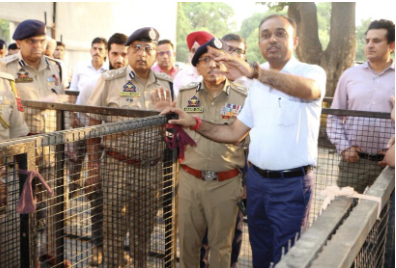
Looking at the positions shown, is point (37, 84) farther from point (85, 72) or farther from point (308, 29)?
point (308, 29)

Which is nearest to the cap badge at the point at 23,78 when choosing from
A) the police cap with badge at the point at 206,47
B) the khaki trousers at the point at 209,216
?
the police cap with badge at the point at 206,47

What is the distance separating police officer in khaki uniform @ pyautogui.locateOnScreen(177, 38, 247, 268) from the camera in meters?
3.65

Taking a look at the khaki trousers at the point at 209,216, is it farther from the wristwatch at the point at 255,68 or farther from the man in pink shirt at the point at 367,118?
the wristwatch at the point at 255,68

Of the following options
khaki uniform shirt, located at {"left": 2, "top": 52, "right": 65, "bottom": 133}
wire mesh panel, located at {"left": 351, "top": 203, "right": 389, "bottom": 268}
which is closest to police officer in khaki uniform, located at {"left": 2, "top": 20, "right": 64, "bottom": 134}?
khaki uniform shirt, located at {"left": 2, "top": 52, "right": 65, "bottom": 133}

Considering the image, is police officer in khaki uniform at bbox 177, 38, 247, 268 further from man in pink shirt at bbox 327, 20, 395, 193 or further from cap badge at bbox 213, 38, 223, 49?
man in pink shirt at bbox 327, 20, 395, 193

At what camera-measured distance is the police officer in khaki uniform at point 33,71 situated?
4.51 m

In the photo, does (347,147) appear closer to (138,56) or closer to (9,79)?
(138,56)

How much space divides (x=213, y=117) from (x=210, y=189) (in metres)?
0.60

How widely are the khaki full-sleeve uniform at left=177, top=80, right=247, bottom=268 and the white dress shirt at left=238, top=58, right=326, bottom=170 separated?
613 millimetres

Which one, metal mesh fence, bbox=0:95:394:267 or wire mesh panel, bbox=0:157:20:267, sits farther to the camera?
metal mesh fence, bbox=0:95:394:267

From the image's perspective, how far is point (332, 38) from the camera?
13492 mm

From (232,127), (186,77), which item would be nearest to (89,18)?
(186,77)

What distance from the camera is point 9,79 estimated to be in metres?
3.63

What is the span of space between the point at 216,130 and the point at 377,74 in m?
1.82
